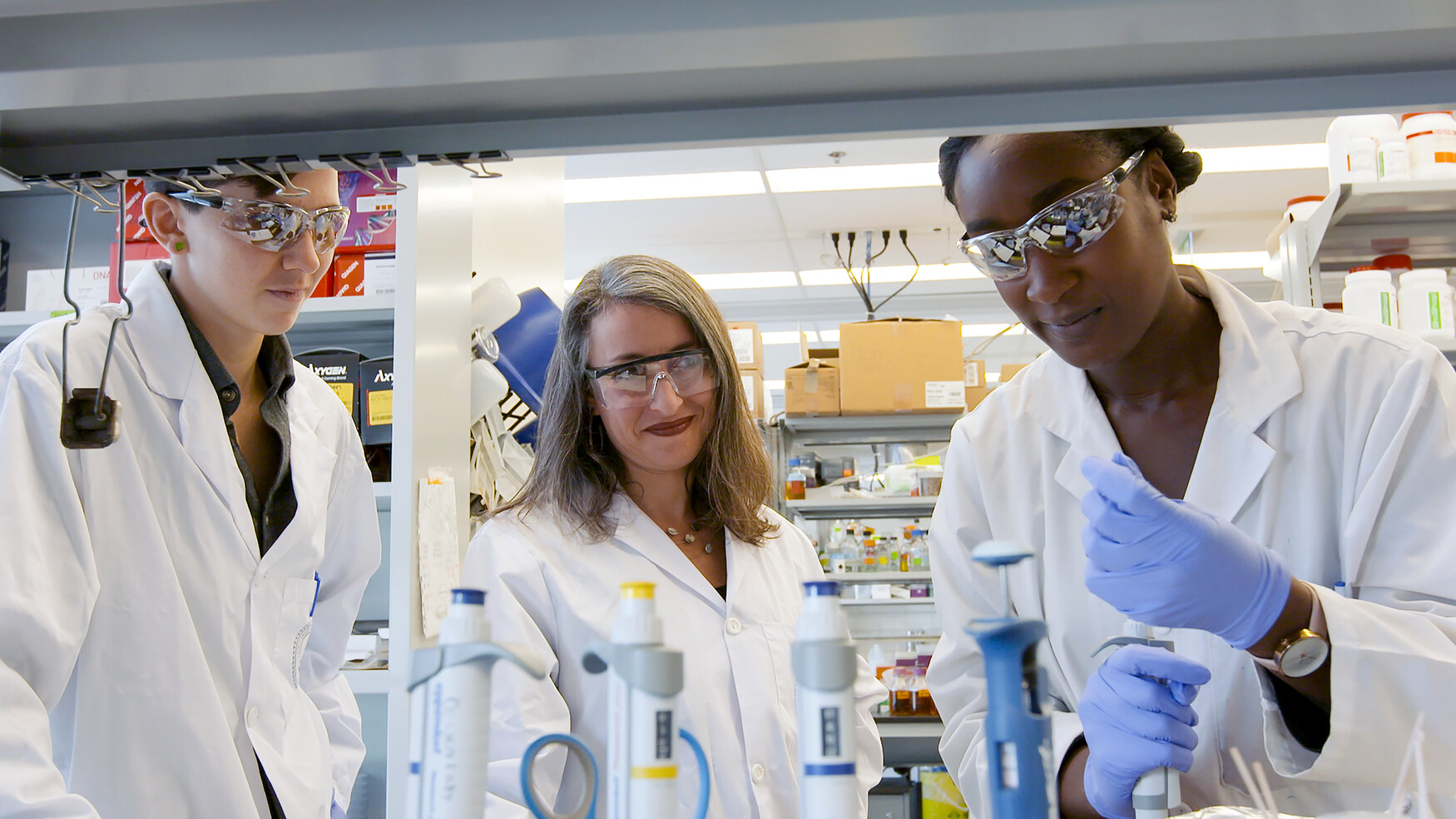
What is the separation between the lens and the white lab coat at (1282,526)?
947 mm

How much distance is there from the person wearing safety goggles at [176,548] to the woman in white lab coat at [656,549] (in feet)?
1.04

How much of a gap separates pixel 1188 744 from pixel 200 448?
3.96 ft

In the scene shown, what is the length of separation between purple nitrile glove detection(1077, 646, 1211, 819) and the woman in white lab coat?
19.1 inches

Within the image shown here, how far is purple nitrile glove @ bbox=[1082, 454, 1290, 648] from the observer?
0.89m

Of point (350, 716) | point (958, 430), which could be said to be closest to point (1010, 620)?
point (958, 430)

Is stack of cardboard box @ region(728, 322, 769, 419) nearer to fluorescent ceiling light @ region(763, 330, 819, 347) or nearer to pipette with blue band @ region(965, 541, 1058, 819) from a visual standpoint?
pipette with blue band @ region(965, 541, 1058, 819)

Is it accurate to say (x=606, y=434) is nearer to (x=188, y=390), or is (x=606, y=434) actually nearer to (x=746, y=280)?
(x=188, y=390)

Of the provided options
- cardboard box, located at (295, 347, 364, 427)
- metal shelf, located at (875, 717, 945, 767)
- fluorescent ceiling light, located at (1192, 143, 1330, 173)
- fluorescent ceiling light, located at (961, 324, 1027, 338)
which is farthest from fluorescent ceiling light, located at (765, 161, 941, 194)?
cardboard box, located at (295, 347, 364, 427)

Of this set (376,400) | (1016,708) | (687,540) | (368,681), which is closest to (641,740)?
(1016,708)

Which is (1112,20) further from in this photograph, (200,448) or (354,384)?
(354,384)

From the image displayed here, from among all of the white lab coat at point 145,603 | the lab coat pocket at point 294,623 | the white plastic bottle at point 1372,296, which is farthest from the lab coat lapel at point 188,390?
the white plastic bottle at point 1372,296

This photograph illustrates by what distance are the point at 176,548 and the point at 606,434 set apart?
0.61m

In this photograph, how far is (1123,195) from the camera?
115cm

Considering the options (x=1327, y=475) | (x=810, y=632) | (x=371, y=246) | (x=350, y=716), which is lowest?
(x=350, y=716)
